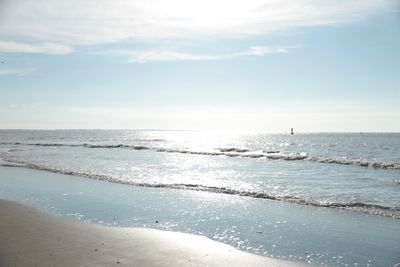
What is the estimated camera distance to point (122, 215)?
12125mm

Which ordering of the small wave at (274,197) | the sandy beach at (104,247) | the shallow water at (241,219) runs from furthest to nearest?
the small wave at (274,197) → the shallow water at (241,219) → the sandy beach at (104,247)

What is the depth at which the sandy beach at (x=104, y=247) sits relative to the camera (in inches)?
294

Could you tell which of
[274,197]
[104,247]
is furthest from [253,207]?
[104,247]

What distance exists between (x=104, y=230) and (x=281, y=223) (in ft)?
15.8

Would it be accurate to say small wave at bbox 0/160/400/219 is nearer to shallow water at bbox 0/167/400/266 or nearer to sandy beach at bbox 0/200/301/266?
shallow water at bbox 0/167/400/266

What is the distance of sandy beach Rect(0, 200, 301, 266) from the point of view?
7.46m

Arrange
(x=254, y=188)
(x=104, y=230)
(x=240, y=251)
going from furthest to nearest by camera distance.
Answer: (x=254, y=188)
(x=104, y=230)
(x=240, y=251)

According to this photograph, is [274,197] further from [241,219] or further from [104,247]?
[104,247]

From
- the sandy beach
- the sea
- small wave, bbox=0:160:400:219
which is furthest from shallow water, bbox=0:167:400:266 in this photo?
the sandy beach

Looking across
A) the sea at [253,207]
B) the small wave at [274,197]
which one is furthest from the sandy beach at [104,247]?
the small wave at [274,197]

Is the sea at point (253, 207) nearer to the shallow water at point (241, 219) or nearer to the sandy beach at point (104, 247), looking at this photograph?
the shallow water at point (241, 219)

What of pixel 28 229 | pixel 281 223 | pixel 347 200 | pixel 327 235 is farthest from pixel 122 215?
pixel 347 200

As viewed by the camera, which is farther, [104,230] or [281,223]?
[281,223]

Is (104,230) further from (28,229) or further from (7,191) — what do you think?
(7,191)
